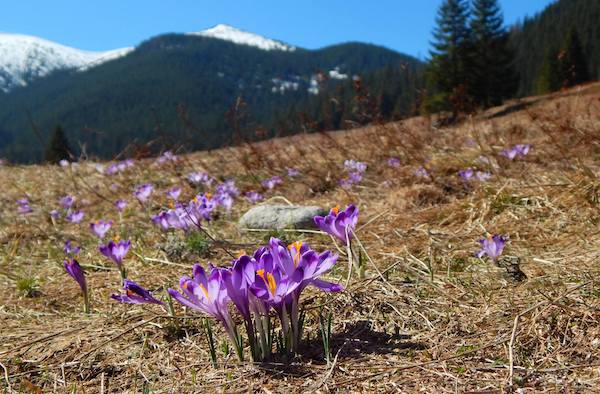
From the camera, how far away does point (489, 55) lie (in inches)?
1352

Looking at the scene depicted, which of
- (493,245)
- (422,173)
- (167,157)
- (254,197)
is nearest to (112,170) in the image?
(167,157)

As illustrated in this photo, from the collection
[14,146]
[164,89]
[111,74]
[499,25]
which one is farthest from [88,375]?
[111,74]

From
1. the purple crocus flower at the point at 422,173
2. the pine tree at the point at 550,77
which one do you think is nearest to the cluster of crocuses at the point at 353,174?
the purple crocus flower at the point at 422,173

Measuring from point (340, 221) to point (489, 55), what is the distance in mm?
36006

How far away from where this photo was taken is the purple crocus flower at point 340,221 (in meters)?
1.83

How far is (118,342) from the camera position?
67.6 inches

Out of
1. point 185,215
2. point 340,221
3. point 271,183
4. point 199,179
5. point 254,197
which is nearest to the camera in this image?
point 340,221

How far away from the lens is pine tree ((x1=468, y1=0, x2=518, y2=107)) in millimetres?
30500

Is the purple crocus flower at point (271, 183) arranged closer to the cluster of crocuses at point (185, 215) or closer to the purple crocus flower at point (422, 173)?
the purple crocus flower at point (422, 173)

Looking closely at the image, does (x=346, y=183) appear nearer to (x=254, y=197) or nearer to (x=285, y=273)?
(x=254, y=197)

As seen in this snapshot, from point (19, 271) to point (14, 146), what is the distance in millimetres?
143851

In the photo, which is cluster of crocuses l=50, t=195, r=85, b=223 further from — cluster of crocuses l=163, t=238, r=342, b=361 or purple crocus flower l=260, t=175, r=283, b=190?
cluster of crocuses l=163, t=238, r=342, b=361

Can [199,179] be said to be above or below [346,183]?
above

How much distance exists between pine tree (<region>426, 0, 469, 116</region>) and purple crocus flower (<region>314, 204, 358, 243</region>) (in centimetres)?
2886
